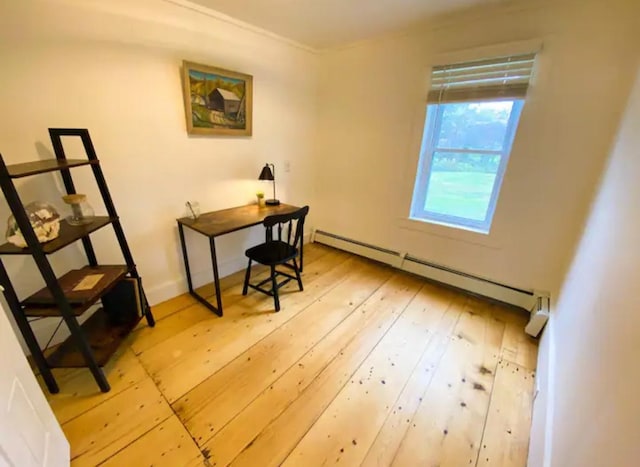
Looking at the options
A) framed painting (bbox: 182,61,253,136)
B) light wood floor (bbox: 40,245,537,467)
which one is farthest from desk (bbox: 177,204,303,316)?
framed painting (bbox: 182,61,253,136)

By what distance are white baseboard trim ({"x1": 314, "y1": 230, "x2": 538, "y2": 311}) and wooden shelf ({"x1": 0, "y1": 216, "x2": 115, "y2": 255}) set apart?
2331 millimetres

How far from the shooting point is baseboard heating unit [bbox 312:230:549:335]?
2.11m

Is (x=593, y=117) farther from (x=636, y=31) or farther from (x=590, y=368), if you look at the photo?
(x=590, y=368)

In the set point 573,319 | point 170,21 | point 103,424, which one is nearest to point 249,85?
point 170,21

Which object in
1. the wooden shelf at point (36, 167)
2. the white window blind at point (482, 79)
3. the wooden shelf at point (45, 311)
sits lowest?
the wooden shelf at point (45, 311)

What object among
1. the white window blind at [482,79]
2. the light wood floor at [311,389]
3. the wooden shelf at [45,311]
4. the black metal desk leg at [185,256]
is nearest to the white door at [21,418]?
the light wood floor at [311,389]

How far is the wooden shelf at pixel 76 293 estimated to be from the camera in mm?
1335

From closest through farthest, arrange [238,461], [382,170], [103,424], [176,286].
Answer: [238,461] → [103,424] → [176,286] → [382,170]

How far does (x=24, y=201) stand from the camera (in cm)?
151

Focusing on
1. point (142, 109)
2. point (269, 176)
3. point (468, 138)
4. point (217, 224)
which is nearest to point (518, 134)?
point (468, 138)

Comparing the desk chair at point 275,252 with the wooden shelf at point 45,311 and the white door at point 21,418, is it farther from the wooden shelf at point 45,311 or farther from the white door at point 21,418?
the white door at point 21,418

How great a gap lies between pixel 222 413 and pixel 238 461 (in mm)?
260

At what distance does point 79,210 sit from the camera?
5.05 feet

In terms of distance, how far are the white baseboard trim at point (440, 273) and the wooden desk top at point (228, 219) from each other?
999 millimetres
